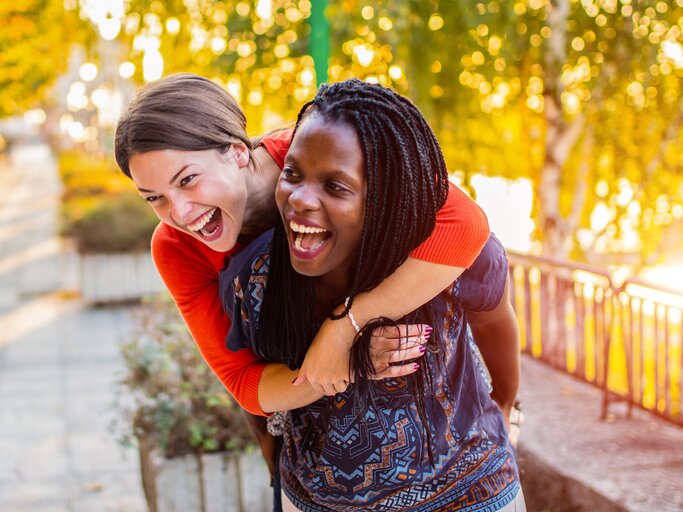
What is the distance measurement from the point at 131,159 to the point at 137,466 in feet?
12.5

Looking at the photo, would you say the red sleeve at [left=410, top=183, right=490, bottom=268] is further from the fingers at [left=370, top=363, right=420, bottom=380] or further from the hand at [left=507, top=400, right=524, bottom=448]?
the hand at [left=507, top=400, right=524, bottom=448]

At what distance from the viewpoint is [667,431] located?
3.70 metres

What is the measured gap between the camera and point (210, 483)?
3.55 m

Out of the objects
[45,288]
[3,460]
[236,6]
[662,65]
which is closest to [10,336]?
[45,288]

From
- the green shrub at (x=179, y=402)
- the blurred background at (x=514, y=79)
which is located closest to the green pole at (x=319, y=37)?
the blurred background at (x=514, y=79)

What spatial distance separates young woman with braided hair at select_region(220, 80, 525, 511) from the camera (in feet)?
4.96

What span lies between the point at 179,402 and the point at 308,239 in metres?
2.37

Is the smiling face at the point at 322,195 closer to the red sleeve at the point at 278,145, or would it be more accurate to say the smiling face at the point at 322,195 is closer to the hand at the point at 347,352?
the hand at the point at 347,352

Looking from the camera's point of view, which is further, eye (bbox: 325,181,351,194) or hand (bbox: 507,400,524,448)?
hand (bbox: 507,400,524,448)

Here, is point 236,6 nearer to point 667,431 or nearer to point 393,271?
point 667,431

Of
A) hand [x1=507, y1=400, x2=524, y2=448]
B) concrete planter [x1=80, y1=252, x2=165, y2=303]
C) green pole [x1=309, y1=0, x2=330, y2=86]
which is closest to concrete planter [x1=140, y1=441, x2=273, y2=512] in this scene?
hand [x1=507, y1=400, x2=524, y2=448]

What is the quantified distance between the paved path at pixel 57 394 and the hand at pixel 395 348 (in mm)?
2729

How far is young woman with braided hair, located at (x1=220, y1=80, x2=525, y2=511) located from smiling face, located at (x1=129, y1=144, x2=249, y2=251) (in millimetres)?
100

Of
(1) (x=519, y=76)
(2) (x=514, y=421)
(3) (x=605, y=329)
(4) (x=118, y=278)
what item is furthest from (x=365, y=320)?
(4) (x=118, y=278)
